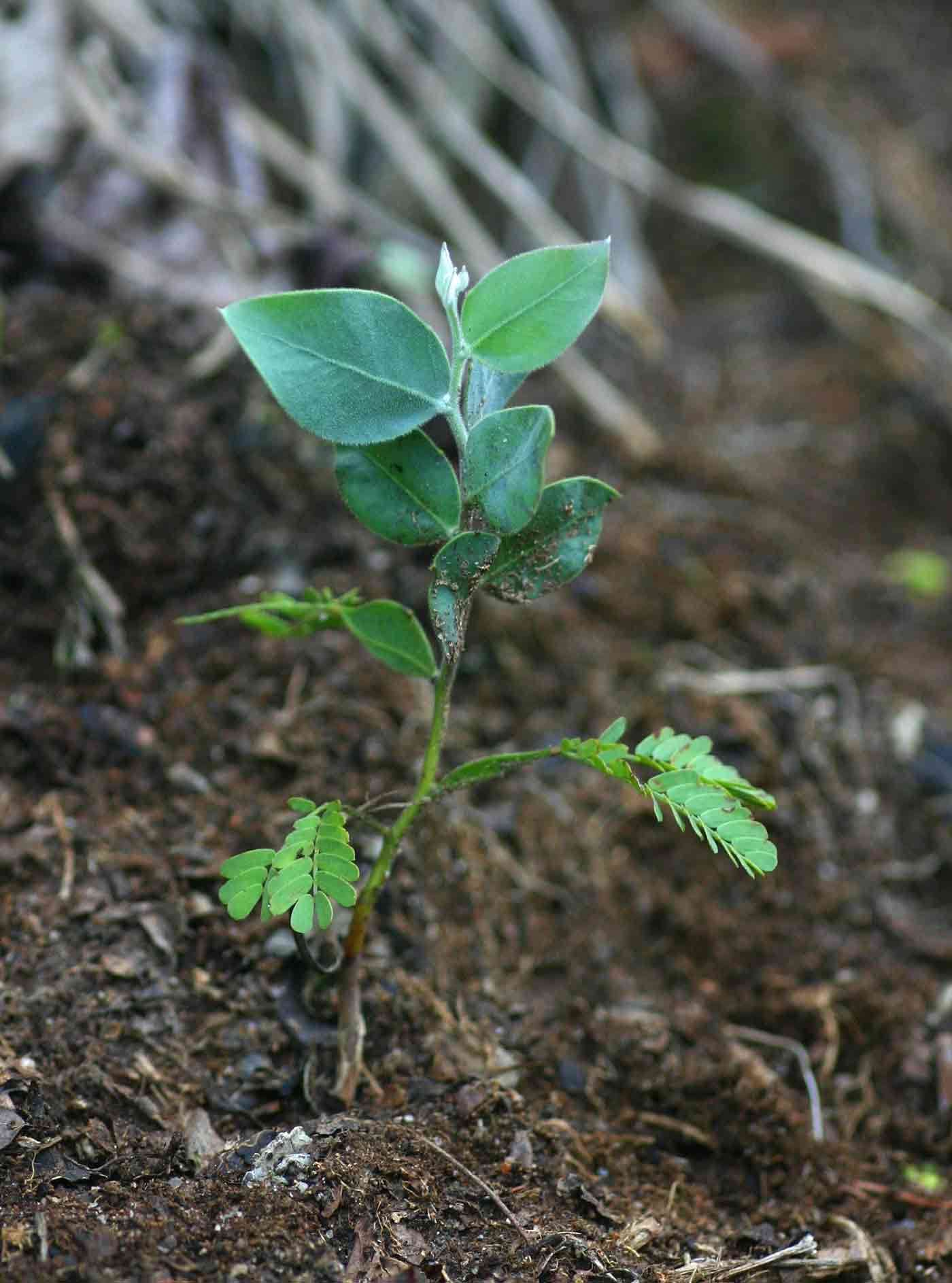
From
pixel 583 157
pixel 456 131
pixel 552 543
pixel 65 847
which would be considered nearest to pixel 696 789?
pixel 552 543

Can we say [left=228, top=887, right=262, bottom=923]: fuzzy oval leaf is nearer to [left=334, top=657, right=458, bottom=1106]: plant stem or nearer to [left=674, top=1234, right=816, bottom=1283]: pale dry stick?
[left=334, top=657, right=458, bottom=1106]: plant stem

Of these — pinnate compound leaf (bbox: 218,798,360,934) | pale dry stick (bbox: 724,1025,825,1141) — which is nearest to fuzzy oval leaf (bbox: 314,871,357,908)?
pinnate compound leaf (bbox: 218,798,360,934)

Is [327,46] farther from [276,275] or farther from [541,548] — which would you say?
[541,548]

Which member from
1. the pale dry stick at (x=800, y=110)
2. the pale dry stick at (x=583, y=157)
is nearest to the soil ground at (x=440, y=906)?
the pale dry stick at (x=583, y=157)

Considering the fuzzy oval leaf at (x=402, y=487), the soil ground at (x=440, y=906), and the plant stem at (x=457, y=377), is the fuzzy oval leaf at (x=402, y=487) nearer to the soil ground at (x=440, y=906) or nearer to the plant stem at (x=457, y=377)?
the plant stem at (x=457, y=377)

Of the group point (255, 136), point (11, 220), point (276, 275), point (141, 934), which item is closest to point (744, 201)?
point (255, 136)

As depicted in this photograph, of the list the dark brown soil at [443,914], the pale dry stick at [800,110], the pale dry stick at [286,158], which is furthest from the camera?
the pale dry stick at [800,110]

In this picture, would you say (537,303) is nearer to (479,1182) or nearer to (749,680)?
(479,1182)
